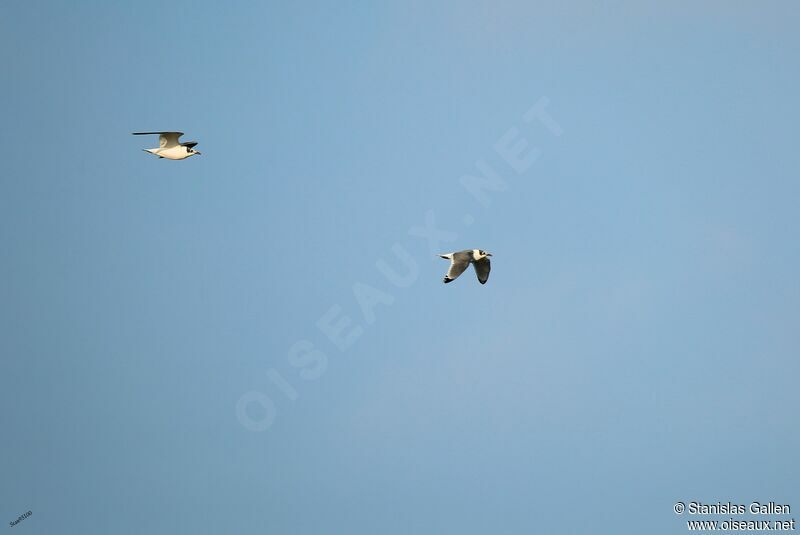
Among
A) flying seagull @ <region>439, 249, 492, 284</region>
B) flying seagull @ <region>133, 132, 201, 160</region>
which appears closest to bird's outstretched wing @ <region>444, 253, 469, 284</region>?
flying seagull @ <region>439, 249, 492, 284</region>

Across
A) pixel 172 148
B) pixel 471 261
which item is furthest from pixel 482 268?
pixel 172 148

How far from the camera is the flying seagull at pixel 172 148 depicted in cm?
10225

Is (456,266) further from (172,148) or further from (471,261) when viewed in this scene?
(172,148)

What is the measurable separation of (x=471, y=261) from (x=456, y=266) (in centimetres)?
128

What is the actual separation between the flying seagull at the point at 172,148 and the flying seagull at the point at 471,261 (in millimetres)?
18612

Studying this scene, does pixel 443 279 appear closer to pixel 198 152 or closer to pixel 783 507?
pixel 198 152

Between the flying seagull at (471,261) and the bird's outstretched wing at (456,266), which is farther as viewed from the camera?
the flying seagull at (471,261)

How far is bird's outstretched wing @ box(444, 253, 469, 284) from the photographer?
3915 inches

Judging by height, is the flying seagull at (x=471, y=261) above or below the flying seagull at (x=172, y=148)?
below

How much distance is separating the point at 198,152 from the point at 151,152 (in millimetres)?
3174

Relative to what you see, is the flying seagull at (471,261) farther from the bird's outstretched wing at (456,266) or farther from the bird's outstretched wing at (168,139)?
the bird's outstretched wing at (168,139)

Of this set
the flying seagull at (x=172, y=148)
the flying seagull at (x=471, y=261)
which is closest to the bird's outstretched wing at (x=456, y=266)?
the flying seagull at (x=471, y=261)

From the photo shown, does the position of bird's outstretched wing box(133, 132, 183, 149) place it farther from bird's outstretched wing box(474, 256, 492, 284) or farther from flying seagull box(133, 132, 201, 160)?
bird's outstretched wing box(474, 256, 492, 284)

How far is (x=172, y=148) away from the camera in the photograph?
337 ft
